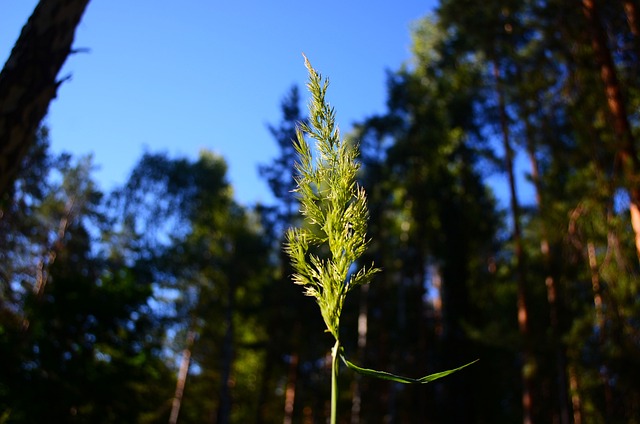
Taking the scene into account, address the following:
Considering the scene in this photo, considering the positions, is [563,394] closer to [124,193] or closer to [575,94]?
[575,94]

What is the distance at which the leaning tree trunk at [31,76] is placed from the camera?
2.47m

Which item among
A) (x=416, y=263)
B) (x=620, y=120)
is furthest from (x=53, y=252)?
(x=620, y=120)

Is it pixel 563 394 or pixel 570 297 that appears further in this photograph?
pixel 563 394

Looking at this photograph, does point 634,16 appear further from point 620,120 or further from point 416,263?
point 416,263

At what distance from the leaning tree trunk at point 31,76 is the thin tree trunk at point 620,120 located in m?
5.96

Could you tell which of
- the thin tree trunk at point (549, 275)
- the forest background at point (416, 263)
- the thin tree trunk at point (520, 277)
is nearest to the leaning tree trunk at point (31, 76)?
the forest background at point (416, 263)

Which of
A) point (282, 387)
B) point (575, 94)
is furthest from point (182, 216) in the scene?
point (575, 94)

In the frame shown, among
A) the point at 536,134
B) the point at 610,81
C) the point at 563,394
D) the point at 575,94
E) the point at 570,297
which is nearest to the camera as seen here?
the point at 610,81

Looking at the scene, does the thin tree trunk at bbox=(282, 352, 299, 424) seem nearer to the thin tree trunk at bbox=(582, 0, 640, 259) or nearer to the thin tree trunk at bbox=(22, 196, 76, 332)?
the thin tree trunk at bbox=(22, 196, 76, 332)

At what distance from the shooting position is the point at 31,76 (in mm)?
2580

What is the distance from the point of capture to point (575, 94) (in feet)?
24.3

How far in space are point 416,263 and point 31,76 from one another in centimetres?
1352

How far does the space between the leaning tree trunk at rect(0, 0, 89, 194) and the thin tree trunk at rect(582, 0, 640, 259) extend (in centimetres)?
596

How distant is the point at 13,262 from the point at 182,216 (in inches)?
216
